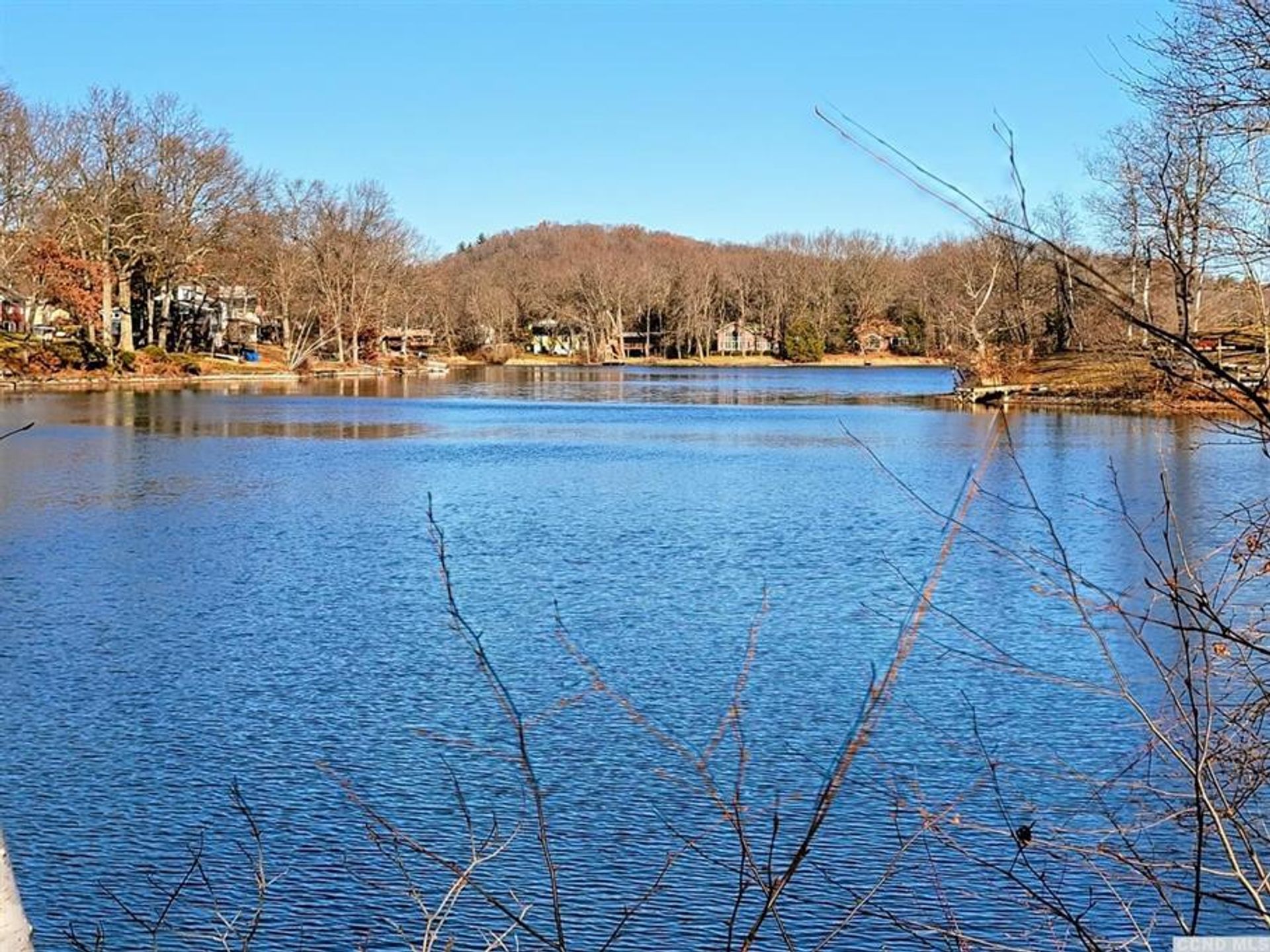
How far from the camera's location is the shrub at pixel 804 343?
3912 inches

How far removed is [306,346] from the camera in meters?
69.6

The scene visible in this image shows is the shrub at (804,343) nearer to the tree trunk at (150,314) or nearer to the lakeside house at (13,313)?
the tree trunk at (150,314)

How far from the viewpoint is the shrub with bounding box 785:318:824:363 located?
99375mm

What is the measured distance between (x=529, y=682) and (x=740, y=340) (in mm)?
98720

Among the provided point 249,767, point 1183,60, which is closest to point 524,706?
point 249,767

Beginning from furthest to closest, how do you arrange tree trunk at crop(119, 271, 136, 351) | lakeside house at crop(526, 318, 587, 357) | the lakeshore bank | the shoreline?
1. lakeside house at crop(526, 318, 587, 357)
2. tree trunk at crop(119, 271, 136, 351)
3. the shoreline
4. the lakeshore bank

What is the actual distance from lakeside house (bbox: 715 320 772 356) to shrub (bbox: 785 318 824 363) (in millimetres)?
5963

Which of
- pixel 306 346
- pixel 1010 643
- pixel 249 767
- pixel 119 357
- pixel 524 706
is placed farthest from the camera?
pixel 306 346

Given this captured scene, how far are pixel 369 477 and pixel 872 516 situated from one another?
340 inches

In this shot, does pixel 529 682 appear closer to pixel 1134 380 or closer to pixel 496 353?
pixel 1134 380

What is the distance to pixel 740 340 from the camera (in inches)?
4232

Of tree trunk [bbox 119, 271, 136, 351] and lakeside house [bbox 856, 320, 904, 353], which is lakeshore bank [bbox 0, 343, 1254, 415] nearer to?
lakeside house [bbox 856, 320, 904, 353]

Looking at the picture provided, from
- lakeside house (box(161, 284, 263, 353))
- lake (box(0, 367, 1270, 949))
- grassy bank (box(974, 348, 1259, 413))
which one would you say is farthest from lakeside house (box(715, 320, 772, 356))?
grassy bank (box(974, 348, 1259, 413))

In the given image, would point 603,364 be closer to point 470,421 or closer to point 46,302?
point 46,302
